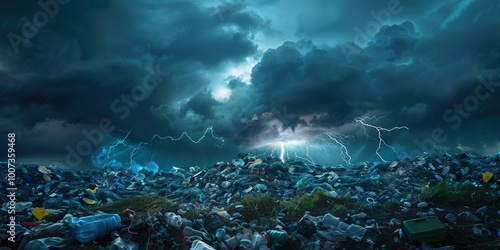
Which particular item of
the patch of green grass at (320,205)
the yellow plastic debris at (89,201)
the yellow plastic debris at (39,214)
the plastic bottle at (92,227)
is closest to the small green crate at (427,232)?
the patch of green grass at (320,205)

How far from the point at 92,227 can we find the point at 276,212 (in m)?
2.86

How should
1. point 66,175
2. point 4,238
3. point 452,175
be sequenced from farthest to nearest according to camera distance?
1. point 66,175
2. point 452,175
3. point 4,238

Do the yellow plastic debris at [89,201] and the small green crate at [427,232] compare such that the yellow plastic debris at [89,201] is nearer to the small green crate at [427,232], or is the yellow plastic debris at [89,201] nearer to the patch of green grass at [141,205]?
the patch of green grass at [141,205]

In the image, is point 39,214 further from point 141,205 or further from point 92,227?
point 92,227

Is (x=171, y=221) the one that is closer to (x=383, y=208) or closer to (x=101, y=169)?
(x=383, y=208)

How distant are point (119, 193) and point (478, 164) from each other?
33.8ft

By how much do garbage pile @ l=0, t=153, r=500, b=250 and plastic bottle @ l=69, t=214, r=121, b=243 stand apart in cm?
1

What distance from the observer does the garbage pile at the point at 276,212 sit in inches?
156

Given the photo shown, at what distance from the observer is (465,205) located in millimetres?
5688

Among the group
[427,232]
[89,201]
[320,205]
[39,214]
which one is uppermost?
[320,205]

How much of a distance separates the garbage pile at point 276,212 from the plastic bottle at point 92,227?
0.04ft

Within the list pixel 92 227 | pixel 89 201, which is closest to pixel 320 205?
pixel 92 227

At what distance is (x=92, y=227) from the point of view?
3.77 metres

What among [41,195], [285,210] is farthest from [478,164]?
[41,195]
